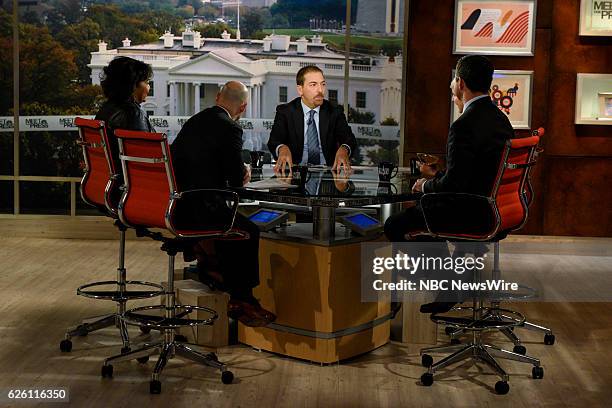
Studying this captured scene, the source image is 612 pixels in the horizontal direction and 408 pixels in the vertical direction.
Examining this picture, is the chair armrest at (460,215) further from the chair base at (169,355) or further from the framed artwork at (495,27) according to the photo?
the framed artwork at (495,27)

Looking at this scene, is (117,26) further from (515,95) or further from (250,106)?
(515,95)

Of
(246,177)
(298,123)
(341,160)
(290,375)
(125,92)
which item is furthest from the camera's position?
(298,123)

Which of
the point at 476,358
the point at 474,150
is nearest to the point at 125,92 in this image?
the point at 474,150

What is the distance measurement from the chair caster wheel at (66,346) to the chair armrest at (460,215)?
1875 millimetres

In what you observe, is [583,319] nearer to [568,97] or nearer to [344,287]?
[344,287]

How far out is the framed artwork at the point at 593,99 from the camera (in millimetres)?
8227

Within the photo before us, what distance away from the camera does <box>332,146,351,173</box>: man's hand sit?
6.01 metres

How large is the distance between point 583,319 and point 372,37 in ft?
11.2

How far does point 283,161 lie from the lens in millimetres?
5906

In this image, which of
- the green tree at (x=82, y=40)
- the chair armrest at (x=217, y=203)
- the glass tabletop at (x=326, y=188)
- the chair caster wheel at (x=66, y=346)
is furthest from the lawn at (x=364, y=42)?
the chair caster wheel at (x=66, y=346)

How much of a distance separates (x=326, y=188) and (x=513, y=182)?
0.88 m

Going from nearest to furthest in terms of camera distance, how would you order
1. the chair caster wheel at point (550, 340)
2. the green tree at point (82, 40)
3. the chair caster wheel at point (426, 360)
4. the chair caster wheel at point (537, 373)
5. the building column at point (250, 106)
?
the chair caster wheel at point (537, 373) < the chair caster wheel at point (426, 360) < the chair caster wheel at point (550, 340) < the green tree at point (82, 40) < the building column at point (250, 106)

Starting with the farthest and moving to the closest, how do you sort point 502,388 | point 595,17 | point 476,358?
point 595,17 < point 476,358 < point 502,388

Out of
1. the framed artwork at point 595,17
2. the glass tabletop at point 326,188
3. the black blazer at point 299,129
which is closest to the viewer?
the glass tabletop at point 326,188
